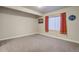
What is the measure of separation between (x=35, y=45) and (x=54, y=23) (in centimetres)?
59

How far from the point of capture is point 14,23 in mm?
1725

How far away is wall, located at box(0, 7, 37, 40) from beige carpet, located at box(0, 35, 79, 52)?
12 cm

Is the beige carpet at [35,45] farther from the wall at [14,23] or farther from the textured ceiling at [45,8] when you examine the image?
the textured ceiling at [45,8]

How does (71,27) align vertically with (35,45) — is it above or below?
above

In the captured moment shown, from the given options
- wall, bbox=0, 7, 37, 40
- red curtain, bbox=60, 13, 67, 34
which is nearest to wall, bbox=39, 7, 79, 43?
red curtain, bbox=60, 13, 67, 34

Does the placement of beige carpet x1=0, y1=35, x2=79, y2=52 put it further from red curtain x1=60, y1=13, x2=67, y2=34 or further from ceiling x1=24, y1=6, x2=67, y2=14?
ceiling x1=24, y1=6, x2=67, y2=14

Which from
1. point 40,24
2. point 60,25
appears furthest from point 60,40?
point 40,24

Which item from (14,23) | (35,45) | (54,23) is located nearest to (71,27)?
(54,23)

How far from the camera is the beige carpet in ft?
5.47

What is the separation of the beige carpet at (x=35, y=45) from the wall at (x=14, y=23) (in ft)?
0.38

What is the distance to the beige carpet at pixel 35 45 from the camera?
5.47 feet

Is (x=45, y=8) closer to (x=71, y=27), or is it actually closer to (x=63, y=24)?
(x=63, y=24)
